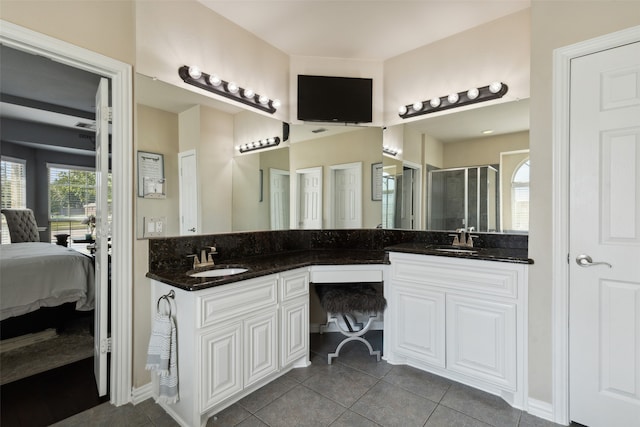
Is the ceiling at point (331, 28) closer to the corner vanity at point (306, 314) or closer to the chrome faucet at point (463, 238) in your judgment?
the chrome faucet at point (463, 238)

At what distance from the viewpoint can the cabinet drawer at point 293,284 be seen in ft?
6.49

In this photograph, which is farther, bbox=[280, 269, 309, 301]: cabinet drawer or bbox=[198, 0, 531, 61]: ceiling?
bbox=[198, 0, 531, 61]: ceiling

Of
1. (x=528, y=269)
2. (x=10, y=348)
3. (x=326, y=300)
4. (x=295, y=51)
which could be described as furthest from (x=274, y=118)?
(x=10, y=348)

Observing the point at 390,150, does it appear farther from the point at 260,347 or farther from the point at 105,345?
the point at 105,345

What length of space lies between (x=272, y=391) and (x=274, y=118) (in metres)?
2.17

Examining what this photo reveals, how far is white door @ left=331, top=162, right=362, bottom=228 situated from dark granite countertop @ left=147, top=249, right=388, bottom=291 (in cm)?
31

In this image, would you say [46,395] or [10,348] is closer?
[46,395]

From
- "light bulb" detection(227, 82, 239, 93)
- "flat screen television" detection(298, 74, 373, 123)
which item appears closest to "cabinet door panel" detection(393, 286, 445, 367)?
"flat screen television" detection(298, 74, 373, 123)

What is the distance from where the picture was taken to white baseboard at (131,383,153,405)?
1772 millimetres

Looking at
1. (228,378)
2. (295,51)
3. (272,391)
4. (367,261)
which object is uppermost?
(295,51)

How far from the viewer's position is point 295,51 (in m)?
2.69

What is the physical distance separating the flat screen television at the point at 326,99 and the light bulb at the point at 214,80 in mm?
780

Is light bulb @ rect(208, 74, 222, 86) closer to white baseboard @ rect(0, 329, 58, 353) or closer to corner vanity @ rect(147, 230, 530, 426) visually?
corner vanity @ rect(147, 230, 530, 426)

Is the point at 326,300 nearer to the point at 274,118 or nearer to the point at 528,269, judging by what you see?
the point at 528,269
